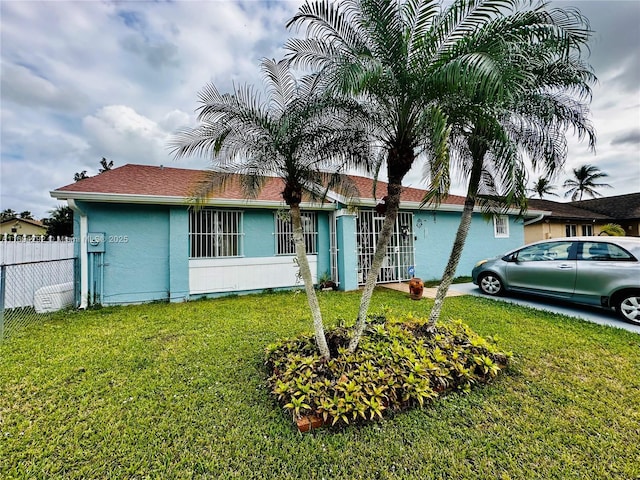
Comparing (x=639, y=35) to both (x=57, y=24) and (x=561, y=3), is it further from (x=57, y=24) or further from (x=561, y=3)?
(x=57, y=24)

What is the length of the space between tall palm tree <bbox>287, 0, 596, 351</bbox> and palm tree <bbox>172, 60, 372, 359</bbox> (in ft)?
1.11

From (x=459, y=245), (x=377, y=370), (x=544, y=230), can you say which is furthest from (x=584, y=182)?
(x=377, y=370)

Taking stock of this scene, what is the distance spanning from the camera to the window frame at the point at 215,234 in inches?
334

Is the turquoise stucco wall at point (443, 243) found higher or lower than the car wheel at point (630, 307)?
higher

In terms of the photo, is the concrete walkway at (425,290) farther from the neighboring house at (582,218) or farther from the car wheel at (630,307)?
the neighboring house at (582,218)

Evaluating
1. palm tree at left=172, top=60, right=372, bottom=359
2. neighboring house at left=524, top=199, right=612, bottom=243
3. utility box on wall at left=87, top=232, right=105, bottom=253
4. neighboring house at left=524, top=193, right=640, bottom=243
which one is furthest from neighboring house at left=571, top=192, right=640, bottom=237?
utility box on wall at left=87, top=232, right=105, bottom=253

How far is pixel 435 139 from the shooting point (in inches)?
112

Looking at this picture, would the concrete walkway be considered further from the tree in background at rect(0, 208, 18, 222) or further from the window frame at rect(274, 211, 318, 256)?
the tree in background at rect(0, 208, 18, 222)

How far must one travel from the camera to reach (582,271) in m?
6.30

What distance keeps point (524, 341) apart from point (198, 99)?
21.3ft

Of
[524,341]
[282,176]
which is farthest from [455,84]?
[524,341]

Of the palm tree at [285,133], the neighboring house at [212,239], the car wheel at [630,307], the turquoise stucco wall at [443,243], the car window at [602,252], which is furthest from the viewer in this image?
the turquoise stucco wall at [443,243]

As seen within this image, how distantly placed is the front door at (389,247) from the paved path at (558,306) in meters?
1.29

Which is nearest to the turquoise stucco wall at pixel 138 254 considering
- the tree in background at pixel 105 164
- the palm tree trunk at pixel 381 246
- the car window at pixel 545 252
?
the palm tree trunk at pixel 381 246
